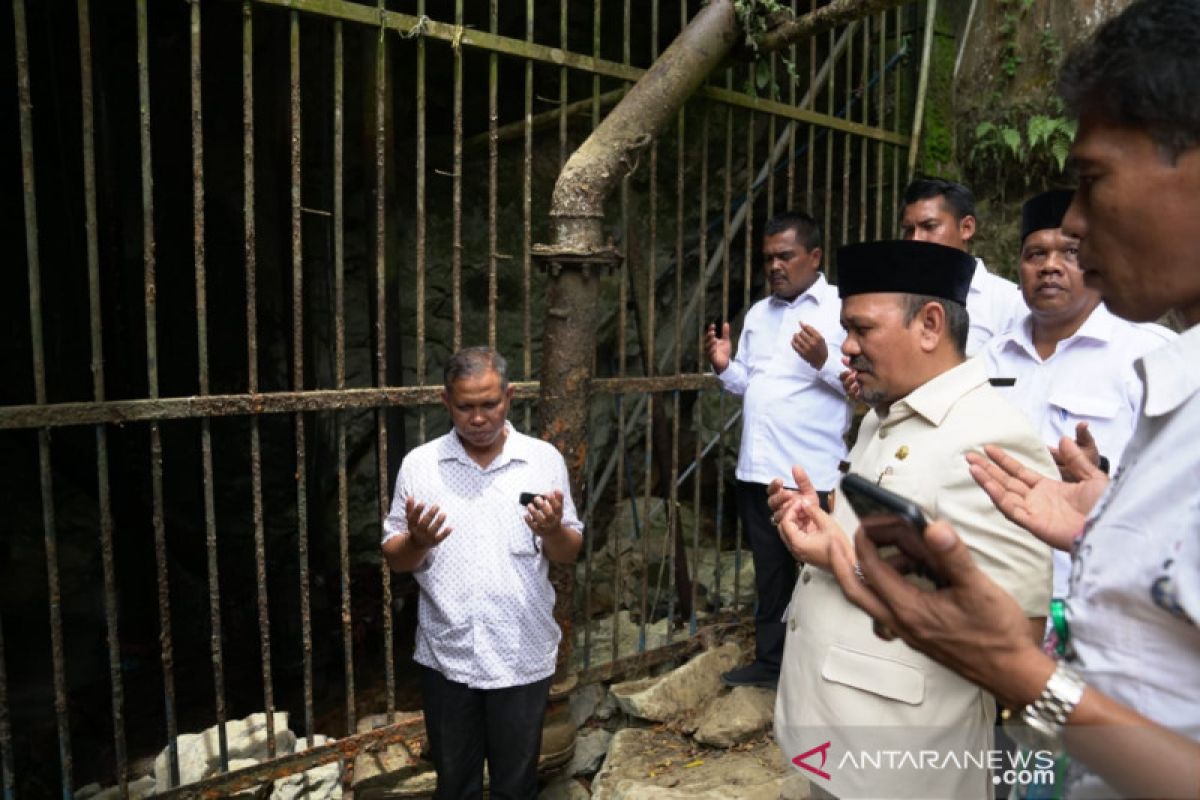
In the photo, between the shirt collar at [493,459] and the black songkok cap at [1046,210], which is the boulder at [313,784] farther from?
the black songkok cap at [1046,210]

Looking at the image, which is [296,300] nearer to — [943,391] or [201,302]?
[201,302]

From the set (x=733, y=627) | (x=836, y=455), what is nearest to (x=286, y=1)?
(x=836, y=455)

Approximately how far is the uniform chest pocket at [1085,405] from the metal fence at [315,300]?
1728mm

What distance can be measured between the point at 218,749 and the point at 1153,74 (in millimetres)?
3743

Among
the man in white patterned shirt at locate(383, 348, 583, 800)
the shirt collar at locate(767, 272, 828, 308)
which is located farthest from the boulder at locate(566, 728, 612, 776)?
the shirt collar at locate(767, 272, 828, 308)

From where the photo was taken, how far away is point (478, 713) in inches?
117

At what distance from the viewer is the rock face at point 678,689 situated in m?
4.08

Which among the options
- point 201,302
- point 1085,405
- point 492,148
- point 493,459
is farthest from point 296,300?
point 1085,405

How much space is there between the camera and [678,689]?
13.8ft

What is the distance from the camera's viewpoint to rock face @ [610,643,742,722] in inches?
161

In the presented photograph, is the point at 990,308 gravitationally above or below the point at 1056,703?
above

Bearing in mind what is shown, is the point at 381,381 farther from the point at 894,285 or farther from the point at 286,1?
the point at 894,285

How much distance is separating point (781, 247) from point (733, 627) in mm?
2148

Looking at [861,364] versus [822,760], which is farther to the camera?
[861,364]
